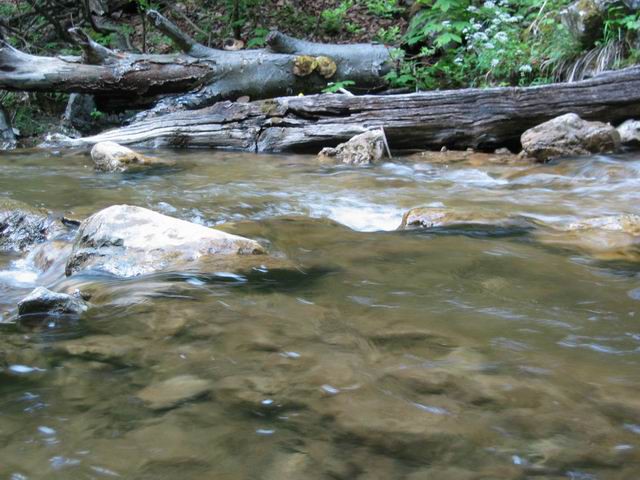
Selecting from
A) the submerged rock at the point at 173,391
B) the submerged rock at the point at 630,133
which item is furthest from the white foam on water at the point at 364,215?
the submerged rock at the point at 630,133

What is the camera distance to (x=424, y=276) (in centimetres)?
306

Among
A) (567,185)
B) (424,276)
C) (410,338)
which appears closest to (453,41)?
(567,185)

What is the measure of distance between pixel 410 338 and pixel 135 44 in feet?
43.8

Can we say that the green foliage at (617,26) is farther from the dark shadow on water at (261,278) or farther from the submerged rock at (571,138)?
the dark shadow on water at (261,278)

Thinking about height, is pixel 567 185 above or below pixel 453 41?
below

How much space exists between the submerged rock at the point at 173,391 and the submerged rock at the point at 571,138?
587 cm

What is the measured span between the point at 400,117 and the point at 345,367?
6034 mm

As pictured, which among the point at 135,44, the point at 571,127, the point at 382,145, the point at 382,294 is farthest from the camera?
the point at 135,44

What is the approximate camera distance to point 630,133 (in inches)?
270

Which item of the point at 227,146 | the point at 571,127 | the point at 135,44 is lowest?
the point at 227,146

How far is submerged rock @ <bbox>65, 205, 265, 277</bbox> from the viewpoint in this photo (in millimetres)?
3246

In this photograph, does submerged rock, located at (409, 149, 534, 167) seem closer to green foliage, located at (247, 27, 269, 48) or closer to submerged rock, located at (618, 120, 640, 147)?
submerged rock, located at (618, 120, 640, 147)

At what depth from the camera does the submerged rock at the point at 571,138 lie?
668 cm

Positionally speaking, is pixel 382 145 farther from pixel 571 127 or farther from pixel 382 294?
pixel 382 294
